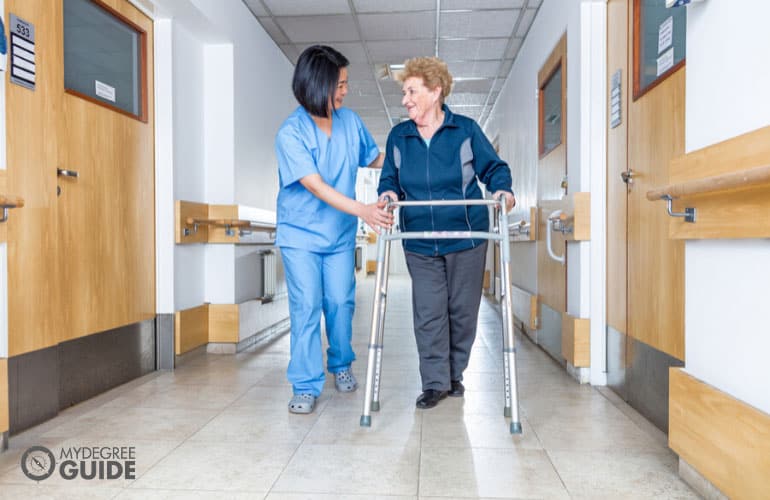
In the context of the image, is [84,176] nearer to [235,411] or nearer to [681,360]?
[235,411]

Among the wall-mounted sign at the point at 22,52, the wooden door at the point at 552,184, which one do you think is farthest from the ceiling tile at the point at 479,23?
the wall-mounted sign at the point at 22,52

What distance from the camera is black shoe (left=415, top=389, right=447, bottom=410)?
2.52m

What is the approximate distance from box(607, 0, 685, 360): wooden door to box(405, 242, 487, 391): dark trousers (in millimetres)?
659

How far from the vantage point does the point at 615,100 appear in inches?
111

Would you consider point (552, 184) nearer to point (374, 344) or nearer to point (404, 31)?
point (404, 31)

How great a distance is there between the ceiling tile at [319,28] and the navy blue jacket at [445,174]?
251cm

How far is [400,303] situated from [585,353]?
14.9 ft

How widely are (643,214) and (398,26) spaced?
9.96 ft

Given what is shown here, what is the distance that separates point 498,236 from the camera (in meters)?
2.19

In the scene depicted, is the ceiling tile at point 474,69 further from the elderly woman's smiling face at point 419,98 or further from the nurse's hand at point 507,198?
the nurse's hand at point 507,198

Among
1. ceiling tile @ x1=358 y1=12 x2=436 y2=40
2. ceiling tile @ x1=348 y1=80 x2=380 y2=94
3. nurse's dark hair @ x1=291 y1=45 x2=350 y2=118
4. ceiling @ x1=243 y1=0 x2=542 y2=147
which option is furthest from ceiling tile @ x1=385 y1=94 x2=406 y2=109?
nurse's dark hair @ x1=291 y1=45 x2=350 y2=118

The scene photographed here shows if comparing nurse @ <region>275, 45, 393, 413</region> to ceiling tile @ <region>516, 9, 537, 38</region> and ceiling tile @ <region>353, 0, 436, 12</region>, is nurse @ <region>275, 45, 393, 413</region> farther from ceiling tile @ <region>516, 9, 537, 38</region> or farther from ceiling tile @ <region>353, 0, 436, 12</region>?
ceiling tile @ <region>516, 9, 537, 38</region>

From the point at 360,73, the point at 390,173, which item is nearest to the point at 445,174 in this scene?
the point at 390,173

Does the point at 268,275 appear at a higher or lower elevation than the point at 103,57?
lower
